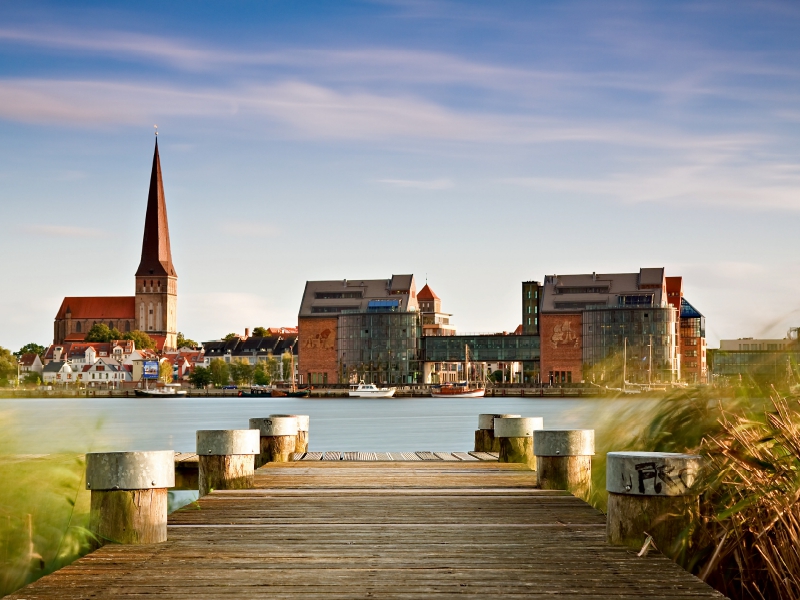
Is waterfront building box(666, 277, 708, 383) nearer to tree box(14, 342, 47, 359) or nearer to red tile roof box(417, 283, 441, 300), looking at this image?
red tile roof box(417, 283, 441, 300)

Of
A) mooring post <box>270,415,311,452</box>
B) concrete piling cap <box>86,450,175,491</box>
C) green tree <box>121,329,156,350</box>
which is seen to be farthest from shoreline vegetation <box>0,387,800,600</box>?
green tree <box>121,329,156,350</box>

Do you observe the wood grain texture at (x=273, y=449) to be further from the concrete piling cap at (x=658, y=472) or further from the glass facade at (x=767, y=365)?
the concrete piling cap at (x=658, y=472)

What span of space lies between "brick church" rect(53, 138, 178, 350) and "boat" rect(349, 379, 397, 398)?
64.9 meters

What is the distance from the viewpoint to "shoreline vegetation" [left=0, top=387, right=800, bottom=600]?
4.67 m

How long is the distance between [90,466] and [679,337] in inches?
4690

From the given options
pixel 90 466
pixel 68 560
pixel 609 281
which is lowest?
pixel 68 560

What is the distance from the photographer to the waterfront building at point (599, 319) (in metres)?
110

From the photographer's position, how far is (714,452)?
532 centimetres

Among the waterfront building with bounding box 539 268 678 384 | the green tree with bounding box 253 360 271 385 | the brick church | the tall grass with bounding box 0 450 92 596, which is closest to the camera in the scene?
the tall grass with bounding box 0 450 92 596

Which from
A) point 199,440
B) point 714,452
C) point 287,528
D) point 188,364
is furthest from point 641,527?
point 188,364

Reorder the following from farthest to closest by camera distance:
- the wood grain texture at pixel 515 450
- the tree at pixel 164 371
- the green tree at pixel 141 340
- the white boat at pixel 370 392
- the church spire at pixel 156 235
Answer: the green tree at pixel 141 340 → the church spire at pixel 156 235 → the tree at pixel 164 371 → the white boat at pixel 370 392 → the wood grain texture at pixel 515 450

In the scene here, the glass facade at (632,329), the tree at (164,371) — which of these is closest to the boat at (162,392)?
the tree at (164,371)

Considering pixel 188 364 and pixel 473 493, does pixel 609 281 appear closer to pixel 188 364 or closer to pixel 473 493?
pixel 188 364

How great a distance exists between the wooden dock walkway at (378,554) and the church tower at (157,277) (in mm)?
157588
